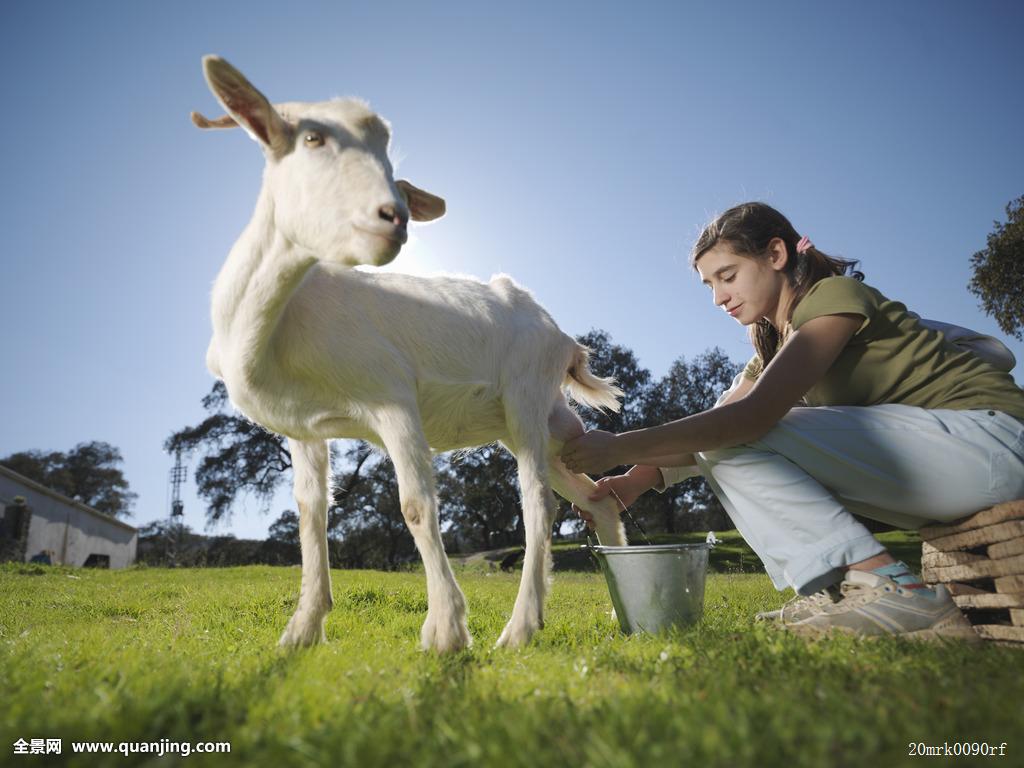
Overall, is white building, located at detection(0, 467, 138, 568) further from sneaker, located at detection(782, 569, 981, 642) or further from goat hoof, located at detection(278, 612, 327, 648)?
sneaker, located at detection(782, 569, 981, 642)

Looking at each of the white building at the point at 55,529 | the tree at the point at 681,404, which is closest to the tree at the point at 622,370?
the tree at the point at 681,404

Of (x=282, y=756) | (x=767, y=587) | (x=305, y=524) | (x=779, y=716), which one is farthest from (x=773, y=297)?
(x=767, y=587)

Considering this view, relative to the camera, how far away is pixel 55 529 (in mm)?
33188

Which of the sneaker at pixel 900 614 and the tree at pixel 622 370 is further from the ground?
the tree at pixel 622 370

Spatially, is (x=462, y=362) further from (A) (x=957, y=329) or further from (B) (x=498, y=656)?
(A) (x=957, y=329)

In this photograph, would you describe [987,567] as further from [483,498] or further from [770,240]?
[483,498]

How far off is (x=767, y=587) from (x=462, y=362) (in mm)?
5567

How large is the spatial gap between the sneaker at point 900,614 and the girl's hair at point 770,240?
149 cm

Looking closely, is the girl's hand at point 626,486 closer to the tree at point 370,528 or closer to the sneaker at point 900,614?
the sneaker at point 900,614

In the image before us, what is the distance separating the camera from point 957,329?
328cm

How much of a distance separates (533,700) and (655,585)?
179cm

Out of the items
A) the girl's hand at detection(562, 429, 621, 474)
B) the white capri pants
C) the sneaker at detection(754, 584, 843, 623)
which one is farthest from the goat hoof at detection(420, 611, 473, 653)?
the sneaker at detection(754, 584, 843, 623)

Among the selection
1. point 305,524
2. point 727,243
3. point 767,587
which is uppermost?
point 727,243

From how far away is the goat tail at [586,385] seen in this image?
15.8ft
